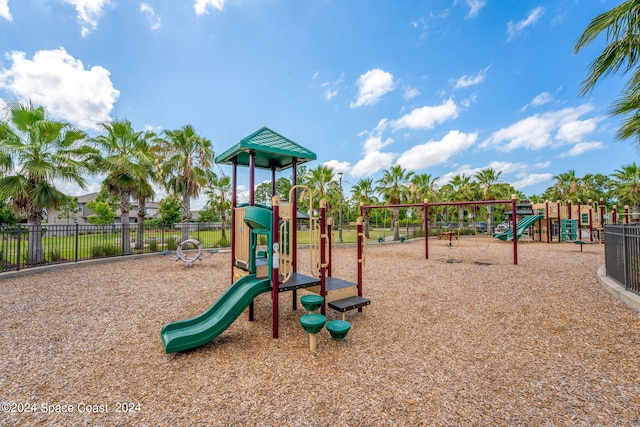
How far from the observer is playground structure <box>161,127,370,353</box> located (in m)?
4.00

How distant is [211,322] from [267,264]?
136 centimetres

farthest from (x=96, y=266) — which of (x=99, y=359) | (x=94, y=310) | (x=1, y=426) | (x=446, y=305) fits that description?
(x=446, y=305)

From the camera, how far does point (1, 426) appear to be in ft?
7.91

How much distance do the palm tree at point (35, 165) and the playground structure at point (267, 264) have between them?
849 centimetres

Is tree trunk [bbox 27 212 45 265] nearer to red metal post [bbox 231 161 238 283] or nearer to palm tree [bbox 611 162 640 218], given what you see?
red metal post [bbox 231 161 238 283]

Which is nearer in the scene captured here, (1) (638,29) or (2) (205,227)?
(1) (638,29)

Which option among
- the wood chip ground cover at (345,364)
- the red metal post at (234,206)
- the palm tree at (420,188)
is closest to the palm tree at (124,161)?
the wood chip ground cover at (345,364)

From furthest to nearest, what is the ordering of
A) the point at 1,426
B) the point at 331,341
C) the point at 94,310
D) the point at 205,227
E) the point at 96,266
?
the point at 205,227
the point at 96,266
the point at 94,310
the point at 331,341
the point at 1,426

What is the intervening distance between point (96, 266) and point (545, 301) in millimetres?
13945

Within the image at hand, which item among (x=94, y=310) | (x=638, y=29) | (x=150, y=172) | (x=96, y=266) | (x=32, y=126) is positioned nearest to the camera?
(x=638, y=29)

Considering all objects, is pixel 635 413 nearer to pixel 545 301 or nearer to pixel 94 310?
pixel 545 301

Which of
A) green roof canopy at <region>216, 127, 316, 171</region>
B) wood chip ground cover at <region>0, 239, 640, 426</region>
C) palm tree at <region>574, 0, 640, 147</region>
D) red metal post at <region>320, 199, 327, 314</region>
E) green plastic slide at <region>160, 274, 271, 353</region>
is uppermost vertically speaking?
palm tree at <region>574, 0, 640, 147</region>

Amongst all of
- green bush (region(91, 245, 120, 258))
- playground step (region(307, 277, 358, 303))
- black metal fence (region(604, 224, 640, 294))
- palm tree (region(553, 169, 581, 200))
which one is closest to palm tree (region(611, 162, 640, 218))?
palm tree (region(553, 169, 581, 200))

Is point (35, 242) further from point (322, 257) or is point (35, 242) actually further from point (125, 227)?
point (322, 257)
